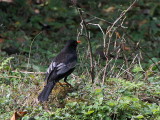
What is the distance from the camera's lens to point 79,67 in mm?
8320

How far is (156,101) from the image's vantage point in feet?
22.6

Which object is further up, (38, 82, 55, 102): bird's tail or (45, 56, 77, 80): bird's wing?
(45, 56, 77, 80): bird's wing

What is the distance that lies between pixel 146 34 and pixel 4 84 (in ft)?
19.1

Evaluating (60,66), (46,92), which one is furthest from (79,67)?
(46,92)

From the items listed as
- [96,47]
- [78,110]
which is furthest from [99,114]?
[96,47]

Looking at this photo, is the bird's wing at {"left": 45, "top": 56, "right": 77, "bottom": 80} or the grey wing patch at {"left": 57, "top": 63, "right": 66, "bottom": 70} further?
the grey wing patch at {"left": 57, "top": 63, "right": 66, "bottom": 70}

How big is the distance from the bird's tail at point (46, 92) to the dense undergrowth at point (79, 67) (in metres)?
0.13

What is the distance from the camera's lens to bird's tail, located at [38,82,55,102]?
252 inches

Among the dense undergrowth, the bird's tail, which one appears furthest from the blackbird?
the dense undergrowth

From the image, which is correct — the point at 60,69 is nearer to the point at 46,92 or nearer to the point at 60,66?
the point at 60,66

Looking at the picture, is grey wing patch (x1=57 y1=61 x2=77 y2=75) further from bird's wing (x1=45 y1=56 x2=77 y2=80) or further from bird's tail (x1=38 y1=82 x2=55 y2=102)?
bird's tail (x1=38 y1=82 x2=55 y2=102)

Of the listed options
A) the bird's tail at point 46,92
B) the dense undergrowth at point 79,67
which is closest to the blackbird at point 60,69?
the bird's tail at point 46,92

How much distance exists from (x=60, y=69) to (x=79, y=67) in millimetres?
1084

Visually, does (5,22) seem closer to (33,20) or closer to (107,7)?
(33,20)
